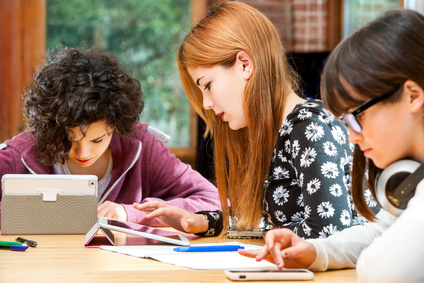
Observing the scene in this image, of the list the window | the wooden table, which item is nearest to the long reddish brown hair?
the wooden table

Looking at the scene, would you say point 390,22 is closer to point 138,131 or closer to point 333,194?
point 333,194

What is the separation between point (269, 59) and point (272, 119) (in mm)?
161

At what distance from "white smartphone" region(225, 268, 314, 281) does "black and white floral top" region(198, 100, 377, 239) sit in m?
0.28

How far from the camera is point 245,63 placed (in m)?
1.49

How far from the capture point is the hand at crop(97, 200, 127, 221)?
1610mm

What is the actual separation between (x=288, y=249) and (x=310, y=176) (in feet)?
1.02

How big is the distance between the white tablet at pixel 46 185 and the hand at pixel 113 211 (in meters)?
0.17

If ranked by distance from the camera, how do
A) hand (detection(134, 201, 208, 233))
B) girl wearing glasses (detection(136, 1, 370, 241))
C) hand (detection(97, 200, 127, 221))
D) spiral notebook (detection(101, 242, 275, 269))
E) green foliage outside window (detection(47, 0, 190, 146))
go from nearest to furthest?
spiral notebook (detection(101, 242, 275, 269)), girl wearing glasses (detection(136, 1, 370, 241)), hand (detection(134, 201, 208, 233)), hand (detection(97, 200, 127, 221)), green foliage outside window (detection(47, 0, 190, 146))

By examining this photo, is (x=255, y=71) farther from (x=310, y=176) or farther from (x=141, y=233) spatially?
(x=141, y=233)

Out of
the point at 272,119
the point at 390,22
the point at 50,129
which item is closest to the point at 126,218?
the point at 50,129

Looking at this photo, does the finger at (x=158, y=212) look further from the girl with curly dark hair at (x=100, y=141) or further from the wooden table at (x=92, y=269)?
the wooden table at (x=92, y=269)

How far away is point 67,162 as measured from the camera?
193 centimetres

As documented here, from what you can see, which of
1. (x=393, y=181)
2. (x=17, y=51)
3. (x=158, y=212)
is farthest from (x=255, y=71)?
(x=17, y=51)

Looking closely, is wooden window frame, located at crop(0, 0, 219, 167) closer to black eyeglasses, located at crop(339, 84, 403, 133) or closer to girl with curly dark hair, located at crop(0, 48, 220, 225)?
girl with curly dark hair, located at crop(0, 48, 220, 225)
